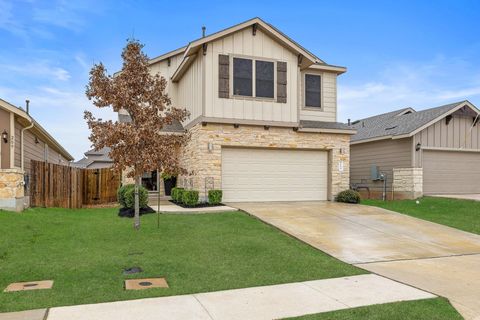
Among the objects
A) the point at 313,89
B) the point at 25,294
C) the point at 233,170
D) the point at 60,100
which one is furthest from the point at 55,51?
the point at 25,294

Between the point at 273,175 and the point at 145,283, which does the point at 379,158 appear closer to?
the point at 273,175

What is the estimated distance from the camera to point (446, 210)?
51.3ft

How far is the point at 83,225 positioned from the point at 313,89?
11.5 metres

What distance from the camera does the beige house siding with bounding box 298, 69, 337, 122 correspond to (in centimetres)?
1828

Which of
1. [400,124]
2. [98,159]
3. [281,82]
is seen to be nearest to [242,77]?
[281,82]

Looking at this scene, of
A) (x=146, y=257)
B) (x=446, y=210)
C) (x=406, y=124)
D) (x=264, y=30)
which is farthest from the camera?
(x=406, y=124)

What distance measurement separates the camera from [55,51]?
16.0 metres

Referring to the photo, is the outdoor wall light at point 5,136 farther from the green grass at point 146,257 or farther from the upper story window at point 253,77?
the upper story window at point 253,77

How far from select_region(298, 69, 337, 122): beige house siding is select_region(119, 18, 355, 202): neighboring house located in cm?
5

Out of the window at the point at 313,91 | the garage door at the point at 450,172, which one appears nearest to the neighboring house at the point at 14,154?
the window at the point at 313,91

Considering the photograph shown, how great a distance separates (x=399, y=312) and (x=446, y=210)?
466 inches

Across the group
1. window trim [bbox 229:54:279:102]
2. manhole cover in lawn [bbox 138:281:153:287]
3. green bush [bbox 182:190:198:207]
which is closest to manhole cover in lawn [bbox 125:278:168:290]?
manhole cover in lawn [bbox 138:281:153:287]

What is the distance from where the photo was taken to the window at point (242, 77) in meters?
16.1

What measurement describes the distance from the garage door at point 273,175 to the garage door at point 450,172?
5.59 meters
